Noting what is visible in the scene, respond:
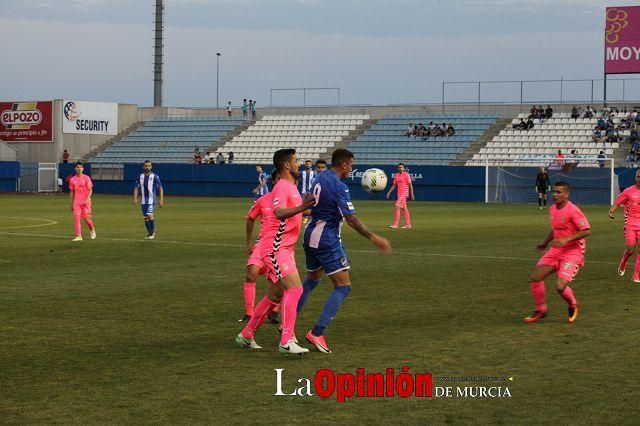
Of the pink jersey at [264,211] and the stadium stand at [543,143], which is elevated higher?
the stadium stand at [543,143]

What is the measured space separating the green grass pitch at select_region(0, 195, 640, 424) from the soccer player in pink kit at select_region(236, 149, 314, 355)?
282mm

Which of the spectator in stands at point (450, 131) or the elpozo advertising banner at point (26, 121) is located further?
the elpozo advertising banner at point (26, 121)

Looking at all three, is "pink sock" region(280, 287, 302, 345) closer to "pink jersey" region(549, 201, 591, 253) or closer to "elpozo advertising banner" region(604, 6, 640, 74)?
"pink jersey" region(549, 201, 591, 253)

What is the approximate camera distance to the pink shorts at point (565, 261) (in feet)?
42.3

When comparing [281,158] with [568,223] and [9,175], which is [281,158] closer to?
[568,223]

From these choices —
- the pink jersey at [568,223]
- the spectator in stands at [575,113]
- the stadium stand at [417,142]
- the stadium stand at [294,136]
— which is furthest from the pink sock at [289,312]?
the stadium stand at [294,136]

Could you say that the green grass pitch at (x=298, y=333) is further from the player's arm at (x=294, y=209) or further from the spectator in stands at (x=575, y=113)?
the spectator in stands at (x=575, y=113)

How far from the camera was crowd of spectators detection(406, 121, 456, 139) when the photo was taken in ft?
216

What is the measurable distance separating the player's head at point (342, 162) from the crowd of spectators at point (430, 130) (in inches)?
2184

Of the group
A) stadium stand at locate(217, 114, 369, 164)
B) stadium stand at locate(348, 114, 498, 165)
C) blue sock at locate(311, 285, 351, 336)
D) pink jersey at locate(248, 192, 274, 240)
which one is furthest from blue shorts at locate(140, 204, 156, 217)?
stadium stand at locate(217, 114, 369, 164)

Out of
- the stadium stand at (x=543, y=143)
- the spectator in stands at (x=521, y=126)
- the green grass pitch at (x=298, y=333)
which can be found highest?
→ the spectator in stands at (x=521, y=126)

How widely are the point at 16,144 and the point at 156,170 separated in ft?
54.9

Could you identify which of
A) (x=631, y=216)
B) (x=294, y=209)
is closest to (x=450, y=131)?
(x=631, y=216)

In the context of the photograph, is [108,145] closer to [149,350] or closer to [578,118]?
[578,118]
